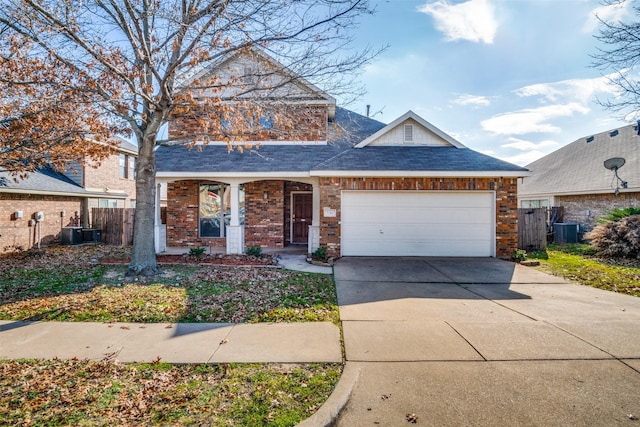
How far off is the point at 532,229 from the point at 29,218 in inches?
778

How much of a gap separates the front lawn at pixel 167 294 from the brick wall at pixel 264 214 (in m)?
3.79

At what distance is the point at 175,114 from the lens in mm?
8148

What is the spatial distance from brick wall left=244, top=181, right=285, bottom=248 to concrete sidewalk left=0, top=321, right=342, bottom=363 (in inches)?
312

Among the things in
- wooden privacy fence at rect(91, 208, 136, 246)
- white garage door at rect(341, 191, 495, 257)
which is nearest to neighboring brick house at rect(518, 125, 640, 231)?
white garage door at rect(341, 191, 495, 257)

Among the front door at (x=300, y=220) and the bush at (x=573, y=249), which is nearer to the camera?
the bush at (x=573, y=249)

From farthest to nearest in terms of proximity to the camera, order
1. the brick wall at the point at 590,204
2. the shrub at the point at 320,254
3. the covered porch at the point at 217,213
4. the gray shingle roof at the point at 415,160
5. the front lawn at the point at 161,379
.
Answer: the brick wall at the point at 590,204, the covered porch at the point at 217,213, the gray shingle roof at the point at 415,160, the shrub at the point at 320,254, the front lawn at the point at 161,379

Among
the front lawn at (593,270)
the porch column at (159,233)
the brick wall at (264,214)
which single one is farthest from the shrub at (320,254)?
the front lawn at (593,270)

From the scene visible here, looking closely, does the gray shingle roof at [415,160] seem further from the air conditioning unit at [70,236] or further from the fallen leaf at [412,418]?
the air conditioning unit at [70,236]

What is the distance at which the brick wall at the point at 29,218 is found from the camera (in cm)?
1260

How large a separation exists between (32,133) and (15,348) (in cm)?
519

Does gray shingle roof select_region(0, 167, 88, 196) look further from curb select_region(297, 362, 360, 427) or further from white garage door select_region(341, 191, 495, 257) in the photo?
curb select_region(297, 362, 360, 427)

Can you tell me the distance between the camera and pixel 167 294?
21.8 ft

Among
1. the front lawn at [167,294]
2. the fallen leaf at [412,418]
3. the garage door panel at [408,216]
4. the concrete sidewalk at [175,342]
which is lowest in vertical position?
the fallen leaf at [412,418]

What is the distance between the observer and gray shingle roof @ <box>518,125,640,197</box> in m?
15.4
